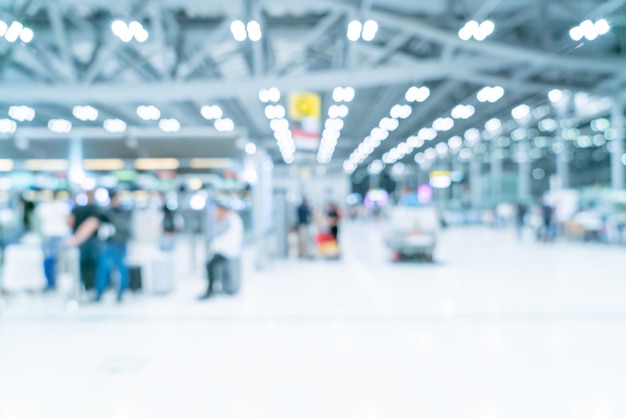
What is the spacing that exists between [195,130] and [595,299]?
7.31m

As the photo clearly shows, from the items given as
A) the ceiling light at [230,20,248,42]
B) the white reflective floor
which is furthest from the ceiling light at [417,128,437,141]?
the white reflective floor

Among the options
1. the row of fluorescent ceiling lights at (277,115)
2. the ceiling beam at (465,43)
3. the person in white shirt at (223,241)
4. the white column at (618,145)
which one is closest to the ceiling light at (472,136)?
the white column at (618,145)

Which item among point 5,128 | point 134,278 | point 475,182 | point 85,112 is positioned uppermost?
point 85,112

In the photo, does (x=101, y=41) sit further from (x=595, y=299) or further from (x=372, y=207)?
(x=372, y=207)

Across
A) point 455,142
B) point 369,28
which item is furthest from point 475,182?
point 369,28

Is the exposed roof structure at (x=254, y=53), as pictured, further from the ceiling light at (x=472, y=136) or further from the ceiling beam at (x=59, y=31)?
the ceiling light at (x=472, y=136)

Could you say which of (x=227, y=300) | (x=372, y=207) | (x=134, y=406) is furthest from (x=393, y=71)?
(x=372, y=207)

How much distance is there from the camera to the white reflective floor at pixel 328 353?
9.21 feet

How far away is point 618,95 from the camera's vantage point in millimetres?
15719

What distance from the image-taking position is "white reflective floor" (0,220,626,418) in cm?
281

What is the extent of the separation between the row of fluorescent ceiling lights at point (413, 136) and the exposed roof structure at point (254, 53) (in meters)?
1.14

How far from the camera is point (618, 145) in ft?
50.1

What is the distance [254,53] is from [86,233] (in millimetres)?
6661

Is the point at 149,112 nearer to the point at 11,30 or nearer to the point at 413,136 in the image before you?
the point at 11,30
